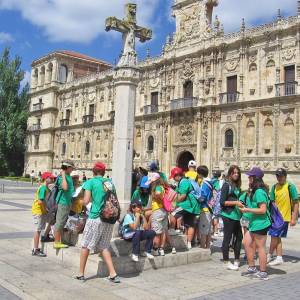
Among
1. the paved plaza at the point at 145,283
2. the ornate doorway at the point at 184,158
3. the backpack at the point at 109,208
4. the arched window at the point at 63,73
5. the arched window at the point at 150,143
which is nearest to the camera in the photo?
the paved plaza at the point at 145,283

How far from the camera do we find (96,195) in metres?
6.01

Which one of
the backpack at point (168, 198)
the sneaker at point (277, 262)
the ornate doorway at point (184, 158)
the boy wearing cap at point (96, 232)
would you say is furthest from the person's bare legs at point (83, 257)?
the ornate doorway at point (184, 158)

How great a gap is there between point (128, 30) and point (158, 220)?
13.8 feet

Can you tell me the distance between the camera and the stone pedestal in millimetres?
8586

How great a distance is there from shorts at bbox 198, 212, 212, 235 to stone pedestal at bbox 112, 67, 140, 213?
1483 mm

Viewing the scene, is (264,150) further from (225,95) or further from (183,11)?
(183,11)

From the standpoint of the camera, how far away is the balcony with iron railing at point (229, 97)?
89.7 ft

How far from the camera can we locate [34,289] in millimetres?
5570

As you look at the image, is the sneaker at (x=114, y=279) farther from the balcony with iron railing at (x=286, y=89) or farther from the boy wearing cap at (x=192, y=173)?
the balcony with iron railing at (x=286, y=89)

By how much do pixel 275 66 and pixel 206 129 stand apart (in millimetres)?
6185

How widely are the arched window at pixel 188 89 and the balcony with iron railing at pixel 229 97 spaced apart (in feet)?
10.0

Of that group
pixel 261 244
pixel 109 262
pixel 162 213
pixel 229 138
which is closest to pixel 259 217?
pixel 261 244

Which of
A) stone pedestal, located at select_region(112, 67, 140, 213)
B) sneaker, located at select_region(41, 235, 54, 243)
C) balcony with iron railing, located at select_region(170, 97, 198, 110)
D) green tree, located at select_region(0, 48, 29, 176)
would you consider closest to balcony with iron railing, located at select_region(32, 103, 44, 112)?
green tree, located at select_region(0, 48, 29, 176)

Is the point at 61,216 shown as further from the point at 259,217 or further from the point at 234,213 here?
the point at 259,217
